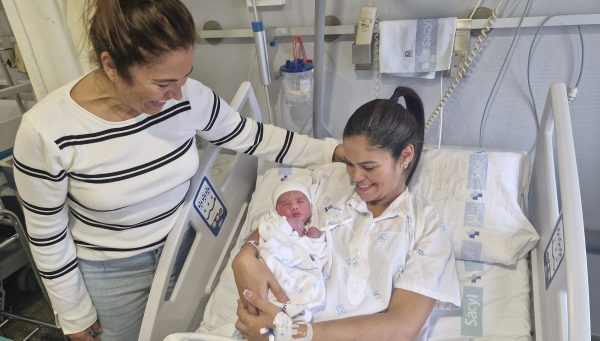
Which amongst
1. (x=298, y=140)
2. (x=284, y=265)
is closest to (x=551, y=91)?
(x=298, y=140)

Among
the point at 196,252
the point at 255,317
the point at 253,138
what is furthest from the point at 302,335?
the point at 253,138

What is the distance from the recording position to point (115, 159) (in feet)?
4.01

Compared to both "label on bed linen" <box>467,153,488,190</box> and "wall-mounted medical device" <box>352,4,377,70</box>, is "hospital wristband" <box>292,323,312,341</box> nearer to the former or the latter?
"label on bed linen" <box>467,153,488,190</box>

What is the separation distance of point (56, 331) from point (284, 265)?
1837 millimetres

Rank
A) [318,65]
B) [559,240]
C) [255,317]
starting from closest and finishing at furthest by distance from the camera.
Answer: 1. [559,240]
2. [255,317]
3. [318,65]

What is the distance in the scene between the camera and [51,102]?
45.1 inches

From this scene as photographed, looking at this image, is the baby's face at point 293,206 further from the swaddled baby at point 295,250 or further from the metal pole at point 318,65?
the metal pole at point 318,65

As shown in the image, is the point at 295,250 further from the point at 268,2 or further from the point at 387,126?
the point at 268,2

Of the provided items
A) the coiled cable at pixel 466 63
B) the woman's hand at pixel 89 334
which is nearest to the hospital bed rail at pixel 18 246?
the woman's hand at pixel 89 334

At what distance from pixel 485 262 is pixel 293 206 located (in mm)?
751

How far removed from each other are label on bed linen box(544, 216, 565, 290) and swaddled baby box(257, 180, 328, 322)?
672 millimetres

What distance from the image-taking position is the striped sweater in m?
1.14

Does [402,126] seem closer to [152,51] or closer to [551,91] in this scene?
[551,91]

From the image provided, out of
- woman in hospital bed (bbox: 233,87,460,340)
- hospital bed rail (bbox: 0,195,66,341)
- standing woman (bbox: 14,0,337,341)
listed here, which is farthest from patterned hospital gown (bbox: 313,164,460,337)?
hospital bed rail (bbox: 0,195,66,341)
